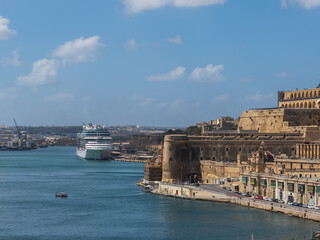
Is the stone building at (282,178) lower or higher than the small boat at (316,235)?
higher

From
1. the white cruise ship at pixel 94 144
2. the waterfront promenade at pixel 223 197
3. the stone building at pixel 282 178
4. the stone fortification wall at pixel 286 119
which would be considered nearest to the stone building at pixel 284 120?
the stone fortification wall at pixel 286 119

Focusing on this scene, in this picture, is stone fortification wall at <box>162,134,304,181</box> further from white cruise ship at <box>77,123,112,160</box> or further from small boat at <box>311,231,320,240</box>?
white cruise ship at <box>77,123,112,160</box>

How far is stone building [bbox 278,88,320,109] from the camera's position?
294 ft

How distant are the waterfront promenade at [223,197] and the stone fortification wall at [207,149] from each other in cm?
597

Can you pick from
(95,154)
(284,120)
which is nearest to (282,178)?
(284,120)

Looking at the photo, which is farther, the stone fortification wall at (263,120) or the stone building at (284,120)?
the stone fortification wall at (263,120)

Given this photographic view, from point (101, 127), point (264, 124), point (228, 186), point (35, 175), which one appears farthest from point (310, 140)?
point (101, 127)

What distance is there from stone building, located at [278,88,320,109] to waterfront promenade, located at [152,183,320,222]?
1004 inches

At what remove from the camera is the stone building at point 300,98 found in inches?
3527

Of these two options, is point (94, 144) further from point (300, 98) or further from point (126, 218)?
point (126, 218)

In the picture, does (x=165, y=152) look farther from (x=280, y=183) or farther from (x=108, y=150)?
(x=108, y=150)

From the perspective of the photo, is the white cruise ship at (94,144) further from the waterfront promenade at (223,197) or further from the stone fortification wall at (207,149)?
the waterfront promenade at (223,197)

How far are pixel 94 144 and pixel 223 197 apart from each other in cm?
9797

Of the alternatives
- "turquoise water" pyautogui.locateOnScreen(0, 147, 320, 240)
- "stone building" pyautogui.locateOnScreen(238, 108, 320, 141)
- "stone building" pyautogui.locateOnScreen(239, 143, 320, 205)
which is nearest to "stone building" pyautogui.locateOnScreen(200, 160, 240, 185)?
"stone building" pyautogui.locateOnScreen(239, 143, 320, 205)
